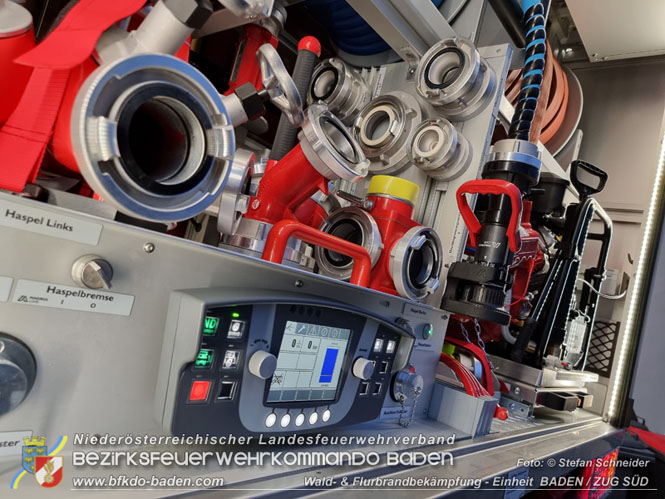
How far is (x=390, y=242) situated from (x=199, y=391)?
618 mm

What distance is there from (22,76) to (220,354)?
0.36 m

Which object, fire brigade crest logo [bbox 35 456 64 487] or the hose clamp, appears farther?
the hose clamp

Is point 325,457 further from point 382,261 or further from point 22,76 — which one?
point 22,76

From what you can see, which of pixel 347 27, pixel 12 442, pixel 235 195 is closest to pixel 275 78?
pixel 235 195

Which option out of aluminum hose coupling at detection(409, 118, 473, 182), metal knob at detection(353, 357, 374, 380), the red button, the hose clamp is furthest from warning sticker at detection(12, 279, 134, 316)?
aluminum hose coupling at detection(409, 118, 473, 182)

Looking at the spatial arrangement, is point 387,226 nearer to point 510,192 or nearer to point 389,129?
point 510,192

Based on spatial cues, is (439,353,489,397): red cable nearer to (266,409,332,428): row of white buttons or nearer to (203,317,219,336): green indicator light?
(266,409,332,428): row of white buttons

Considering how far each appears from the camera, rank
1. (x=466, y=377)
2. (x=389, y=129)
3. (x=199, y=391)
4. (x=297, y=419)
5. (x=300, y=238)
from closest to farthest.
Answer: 1. (x=199, y=391)
2. (x=297, y=419)
3. (x=300, y=238)
4. (x=466, y=377)
5. (x=389, y=129)

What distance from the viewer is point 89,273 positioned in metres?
0.43

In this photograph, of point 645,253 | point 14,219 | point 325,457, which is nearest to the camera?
point 14,219

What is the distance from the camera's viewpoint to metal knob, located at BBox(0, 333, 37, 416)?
0.39 m

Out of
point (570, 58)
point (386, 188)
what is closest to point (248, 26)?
point (386, 188)

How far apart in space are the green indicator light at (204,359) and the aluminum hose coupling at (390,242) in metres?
0.50

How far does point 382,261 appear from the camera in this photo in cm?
99
